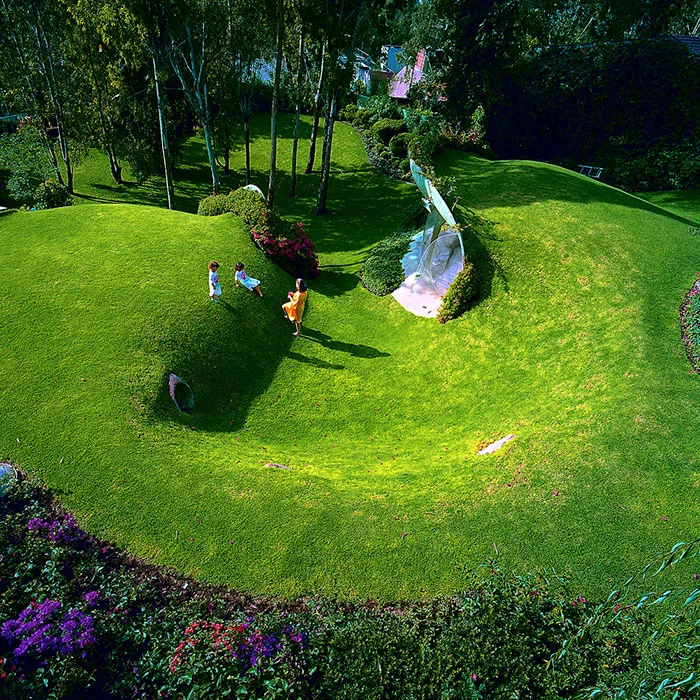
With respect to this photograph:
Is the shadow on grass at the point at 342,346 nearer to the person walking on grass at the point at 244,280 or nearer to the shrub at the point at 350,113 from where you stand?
the person walking on grass at the point at 244,280

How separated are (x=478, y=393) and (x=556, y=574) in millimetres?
→ 5777

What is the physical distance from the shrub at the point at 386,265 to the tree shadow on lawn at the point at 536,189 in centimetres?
410

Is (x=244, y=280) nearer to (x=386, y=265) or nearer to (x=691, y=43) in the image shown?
(x=386, y=265)

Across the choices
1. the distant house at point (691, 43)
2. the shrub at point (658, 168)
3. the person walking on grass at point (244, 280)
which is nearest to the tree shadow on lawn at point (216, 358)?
the person walking on grass at point (244, 280)

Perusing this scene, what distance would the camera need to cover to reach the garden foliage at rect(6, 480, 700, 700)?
646cm

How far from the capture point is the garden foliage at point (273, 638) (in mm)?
6457

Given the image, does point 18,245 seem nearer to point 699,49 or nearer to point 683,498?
point 683,498

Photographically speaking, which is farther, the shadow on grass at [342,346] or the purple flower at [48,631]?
the shadow on grass at [342,346]

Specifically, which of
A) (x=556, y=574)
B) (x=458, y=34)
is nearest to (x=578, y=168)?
(x=458, y=34)

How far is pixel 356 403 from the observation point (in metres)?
13.0

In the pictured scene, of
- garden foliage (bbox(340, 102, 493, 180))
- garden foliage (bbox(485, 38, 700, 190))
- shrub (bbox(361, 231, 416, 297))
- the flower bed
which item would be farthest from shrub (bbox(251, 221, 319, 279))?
garden foliage (bbox(485, 38, 700, 190))

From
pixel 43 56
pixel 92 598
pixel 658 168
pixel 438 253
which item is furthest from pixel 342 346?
pixel 658 168

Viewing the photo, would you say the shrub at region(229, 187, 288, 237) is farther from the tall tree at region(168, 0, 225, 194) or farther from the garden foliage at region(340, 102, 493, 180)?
the garden foliage at region(340, 102, 493, 180)

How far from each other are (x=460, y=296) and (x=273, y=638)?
1188cm
